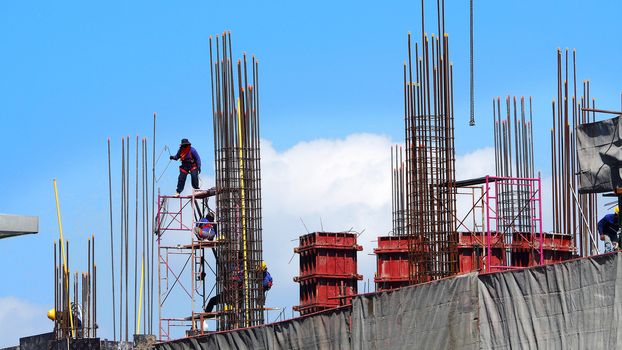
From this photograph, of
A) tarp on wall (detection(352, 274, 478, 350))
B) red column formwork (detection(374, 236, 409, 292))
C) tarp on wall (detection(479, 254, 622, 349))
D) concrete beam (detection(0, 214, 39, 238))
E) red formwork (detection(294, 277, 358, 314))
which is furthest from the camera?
red column formwork (detection(374, 236, 409, 292))

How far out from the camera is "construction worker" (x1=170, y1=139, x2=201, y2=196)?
1406 inches

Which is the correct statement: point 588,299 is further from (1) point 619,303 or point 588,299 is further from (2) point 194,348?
(2) point 194,348

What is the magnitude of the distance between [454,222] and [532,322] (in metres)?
7.25

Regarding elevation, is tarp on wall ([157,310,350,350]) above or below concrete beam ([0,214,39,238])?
below

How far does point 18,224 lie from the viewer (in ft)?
94.6

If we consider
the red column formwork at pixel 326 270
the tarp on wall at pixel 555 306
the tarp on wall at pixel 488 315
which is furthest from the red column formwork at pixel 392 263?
the tarp on wall at pixel 555 306

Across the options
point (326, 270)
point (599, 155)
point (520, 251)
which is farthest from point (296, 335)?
point (599, 155)

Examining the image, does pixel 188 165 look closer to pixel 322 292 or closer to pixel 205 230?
pixel 205 230

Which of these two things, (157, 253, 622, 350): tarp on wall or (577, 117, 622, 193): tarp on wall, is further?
(577, 117, 622, 193): tarp on wall

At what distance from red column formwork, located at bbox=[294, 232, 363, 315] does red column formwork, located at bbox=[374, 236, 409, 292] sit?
25.1 inches

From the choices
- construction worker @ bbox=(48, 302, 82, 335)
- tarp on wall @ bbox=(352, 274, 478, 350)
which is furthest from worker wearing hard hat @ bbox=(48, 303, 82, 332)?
tarp on wall @ bbox=(352, 274, 478, 350)

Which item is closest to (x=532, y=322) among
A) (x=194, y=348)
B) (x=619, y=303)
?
(x=619, y=303)

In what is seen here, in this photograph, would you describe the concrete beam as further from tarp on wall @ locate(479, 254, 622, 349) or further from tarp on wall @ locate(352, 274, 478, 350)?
tarp on wall @ locate(479, 254, 622, 349)

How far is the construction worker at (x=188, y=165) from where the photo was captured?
35.7 m
